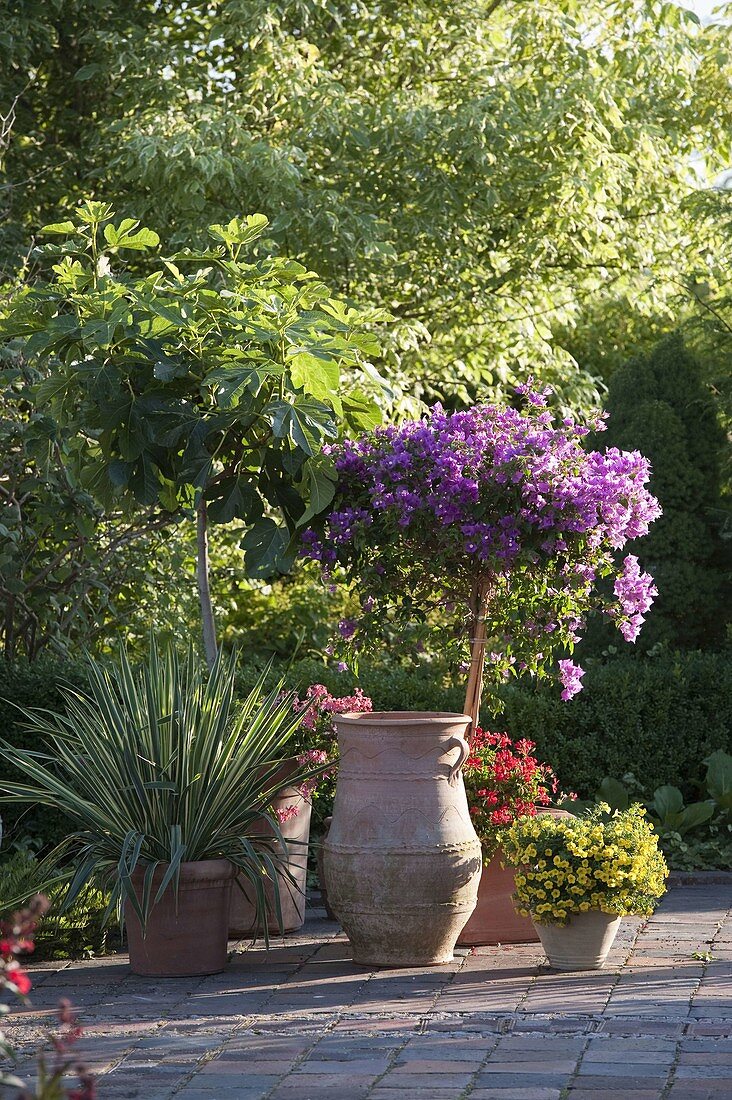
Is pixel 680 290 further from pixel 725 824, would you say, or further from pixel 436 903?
pixel 436 903

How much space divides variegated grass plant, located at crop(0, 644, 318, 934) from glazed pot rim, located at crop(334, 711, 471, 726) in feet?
0.86

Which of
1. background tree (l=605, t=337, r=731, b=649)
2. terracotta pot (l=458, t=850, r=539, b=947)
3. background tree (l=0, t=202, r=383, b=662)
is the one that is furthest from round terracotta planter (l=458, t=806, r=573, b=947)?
background tree (l=605, t=337, r=731, b=649)

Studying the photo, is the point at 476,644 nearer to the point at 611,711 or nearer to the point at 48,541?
the point at 611,711

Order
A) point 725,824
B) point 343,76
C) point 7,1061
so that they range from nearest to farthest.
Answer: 1. point 7,1061
2. point 725,824
3. point 343,76

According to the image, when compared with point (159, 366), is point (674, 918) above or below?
below

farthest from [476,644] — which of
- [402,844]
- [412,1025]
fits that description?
[412,1025]

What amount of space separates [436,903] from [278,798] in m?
0.85

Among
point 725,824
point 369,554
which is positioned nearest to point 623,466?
point 369,554

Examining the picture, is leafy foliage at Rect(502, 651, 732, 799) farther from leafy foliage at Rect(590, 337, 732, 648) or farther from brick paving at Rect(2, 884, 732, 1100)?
brick paving at Rect(2, 884, 732, 1100)

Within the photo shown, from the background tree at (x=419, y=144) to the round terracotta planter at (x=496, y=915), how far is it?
4.23m

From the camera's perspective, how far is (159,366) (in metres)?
4.50

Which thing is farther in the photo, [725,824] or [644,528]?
[725,824]

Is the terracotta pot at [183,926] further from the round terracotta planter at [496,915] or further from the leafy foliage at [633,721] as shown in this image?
the leafy foliage at [633,721]

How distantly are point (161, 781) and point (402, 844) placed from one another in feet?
2.84
